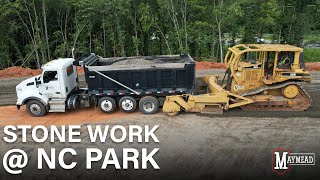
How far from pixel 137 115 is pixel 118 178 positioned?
4537 mm

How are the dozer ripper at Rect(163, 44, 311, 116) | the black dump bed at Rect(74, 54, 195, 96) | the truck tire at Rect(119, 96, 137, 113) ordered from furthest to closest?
1. the truck tire at Rect(119, 96, 137, 113)
2. the black dump bed at Rect(74, 54, 195, 96)
3. the dozer ripper at Rect(163, 44, 311, 116)

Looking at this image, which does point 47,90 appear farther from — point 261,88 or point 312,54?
point 312,54

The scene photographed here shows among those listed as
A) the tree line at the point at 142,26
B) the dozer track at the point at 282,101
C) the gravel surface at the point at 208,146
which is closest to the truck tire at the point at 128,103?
the gravel surface at the point at 208,146

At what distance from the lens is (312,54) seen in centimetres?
3061

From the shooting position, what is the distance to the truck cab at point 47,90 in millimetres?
13586

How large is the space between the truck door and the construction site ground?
1.03m

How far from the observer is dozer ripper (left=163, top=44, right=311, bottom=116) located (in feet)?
43.1

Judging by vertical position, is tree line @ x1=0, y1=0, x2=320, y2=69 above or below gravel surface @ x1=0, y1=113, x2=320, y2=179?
above

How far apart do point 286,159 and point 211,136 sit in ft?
8.35

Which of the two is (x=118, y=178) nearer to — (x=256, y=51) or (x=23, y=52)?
(x=256, y=51)

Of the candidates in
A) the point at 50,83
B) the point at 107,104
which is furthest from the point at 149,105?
the point at 50,83

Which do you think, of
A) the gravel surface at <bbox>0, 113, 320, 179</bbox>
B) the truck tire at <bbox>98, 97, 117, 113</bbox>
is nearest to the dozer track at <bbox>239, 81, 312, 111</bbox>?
the gravel surface at <bbox>0, 113, 320, 179</bbox>

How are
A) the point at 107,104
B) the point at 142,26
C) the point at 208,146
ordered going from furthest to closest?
the point at 142,26
the point at 107,104
the point at 208,146

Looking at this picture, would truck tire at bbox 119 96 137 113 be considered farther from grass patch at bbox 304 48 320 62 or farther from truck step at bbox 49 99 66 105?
grass patch at bbox 304 48 320 62
